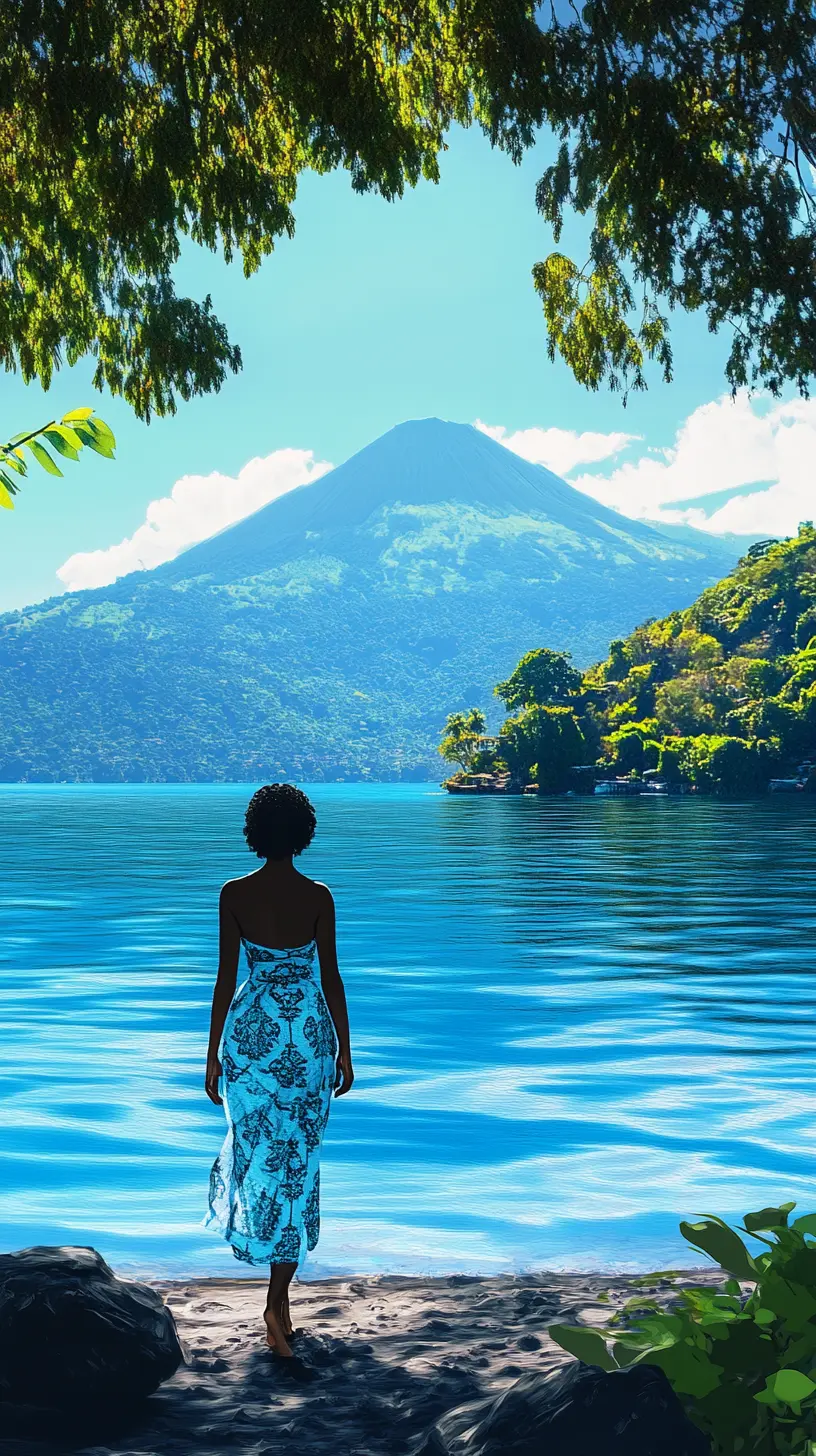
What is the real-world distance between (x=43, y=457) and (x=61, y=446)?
0.28ft

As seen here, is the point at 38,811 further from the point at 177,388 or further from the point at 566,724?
the point at 177,388

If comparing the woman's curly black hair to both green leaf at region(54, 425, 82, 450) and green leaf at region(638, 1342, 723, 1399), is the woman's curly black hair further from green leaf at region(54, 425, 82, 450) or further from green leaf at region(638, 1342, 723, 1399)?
green leaf at region(638, 1342, 723, 1399)

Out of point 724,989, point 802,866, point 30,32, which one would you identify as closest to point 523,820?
point 802,866

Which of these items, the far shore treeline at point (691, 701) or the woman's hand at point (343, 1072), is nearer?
the woman's hand at point (343, 1072)

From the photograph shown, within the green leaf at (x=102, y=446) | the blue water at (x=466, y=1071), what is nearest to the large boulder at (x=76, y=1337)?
the blue water at (x=466, y=1071)

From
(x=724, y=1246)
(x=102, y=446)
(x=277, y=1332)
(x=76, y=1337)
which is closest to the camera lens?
(x=102, y=446)

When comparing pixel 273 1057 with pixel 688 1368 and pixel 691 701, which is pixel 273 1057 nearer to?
pixel 688 1368

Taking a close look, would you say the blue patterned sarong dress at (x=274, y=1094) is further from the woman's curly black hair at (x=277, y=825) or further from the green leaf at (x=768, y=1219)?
the green leaf at (x=768, y=1219)

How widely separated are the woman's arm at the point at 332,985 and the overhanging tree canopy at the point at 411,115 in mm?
4299

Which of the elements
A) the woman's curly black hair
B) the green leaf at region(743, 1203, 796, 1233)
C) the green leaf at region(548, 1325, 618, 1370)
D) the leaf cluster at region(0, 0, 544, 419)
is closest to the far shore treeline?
the leaf cluster at region(0, 0, 544, 419)

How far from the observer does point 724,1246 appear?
152 inches

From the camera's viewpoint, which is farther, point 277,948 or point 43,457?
point 277,948

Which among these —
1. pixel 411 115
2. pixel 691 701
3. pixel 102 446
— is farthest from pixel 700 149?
pixel 691 701

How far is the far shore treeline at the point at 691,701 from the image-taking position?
117250 mm
